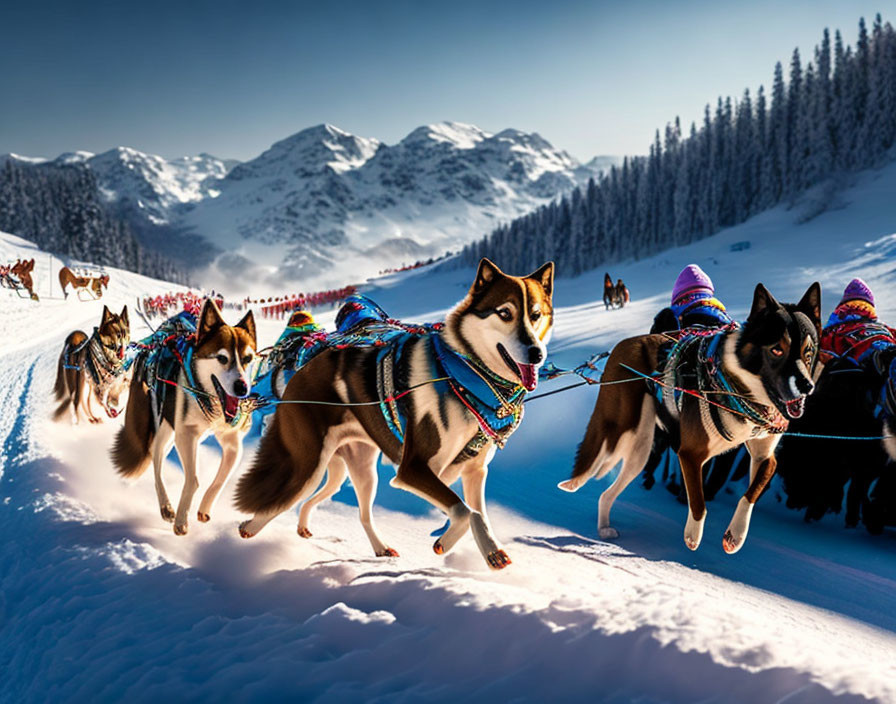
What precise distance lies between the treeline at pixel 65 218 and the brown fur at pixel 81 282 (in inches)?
1118

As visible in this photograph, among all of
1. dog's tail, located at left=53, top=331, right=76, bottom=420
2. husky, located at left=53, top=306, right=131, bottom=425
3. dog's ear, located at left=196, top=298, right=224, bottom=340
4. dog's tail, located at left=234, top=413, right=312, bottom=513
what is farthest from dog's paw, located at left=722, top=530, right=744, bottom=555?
dog's tail, located at left=53, top=331, right=76, bottom=420

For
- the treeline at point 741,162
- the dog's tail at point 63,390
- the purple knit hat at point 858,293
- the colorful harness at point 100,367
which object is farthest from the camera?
the treeline at point 741,162

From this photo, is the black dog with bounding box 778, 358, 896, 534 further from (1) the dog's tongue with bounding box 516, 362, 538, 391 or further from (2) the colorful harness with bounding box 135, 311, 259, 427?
(2) the colorful harness with bounding box 135, 311, 259, 427

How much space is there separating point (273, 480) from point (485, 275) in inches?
80.3

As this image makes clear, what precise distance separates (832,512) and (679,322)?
92.8 inches

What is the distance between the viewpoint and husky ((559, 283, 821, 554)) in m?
3.79

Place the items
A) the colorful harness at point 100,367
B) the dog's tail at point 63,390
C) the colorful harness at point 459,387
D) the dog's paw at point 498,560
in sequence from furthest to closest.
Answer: the dog's tail at point 63,390 < the colorful harness at point 100,367 < the colorful harness at point 459,387 < the dog's paw at point 498,560

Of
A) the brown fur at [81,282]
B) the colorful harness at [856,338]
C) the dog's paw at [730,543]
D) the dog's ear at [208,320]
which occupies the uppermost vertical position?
the brown fur at [81,282]

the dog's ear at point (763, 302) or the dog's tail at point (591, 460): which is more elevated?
the dog's ear at point (763, 302)

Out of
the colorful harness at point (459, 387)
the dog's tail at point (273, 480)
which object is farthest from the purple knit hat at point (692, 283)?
the dog's tail at point (273, 480)

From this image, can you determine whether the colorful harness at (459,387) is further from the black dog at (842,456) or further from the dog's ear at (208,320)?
the black dog at (842,456)

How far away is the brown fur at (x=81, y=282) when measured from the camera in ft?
103

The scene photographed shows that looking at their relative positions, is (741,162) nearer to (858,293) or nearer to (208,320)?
(858,293)

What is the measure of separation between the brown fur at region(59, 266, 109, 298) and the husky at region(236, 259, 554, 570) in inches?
1320
